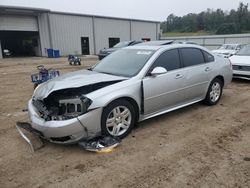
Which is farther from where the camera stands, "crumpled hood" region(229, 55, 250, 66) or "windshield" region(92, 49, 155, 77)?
"crumpled hood" region(229, 55, 250, 66)

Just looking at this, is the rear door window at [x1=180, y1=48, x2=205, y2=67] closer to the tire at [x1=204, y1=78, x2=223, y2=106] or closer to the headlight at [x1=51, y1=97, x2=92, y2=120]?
the tire at [x1=204, y1=78, x2=223, y2=106]

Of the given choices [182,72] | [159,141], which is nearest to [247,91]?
[182,72]

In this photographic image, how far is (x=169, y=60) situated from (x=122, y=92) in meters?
1.46

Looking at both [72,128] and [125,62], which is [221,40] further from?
[72,128]

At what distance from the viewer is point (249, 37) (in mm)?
30000

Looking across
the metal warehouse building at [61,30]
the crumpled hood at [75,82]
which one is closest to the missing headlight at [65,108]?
the crumpled hood at [75,82]

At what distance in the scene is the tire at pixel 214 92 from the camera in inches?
220

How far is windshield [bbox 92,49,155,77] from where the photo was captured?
435cm

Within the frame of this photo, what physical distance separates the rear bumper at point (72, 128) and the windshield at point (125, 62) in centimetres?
116

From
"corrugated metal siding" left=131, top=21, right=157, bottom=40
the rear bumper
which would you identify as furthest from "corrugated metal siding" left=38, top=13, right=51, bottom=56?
the rear bumper

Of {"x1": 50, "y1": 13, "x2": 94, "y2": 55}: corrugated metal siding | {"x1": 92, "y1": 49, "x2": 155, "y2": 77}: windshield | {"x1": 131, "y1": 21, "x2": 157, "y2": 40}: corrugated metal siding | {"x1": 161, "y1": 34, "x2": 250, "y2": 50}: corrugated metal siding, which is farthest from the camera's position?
{"x1": 131, "y1": 21, "x2": 157, "y2": 40}: corrugated metal siding

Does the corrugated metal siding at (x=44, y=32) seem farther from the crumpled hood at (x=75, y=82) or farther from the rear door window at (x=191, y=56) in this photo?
the crumpled hood at (x=75, y=82)

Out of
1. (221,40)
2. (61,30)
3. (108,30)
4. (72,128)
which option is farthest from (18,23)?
(221,40)

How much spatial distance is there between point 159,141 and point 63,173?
1.64 meters
